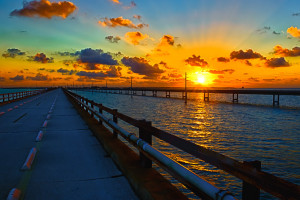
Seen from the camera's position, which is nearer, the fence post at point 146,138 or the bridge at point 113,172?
the bridge at point 113,172

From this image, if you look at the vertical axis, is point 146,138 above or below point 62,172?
above

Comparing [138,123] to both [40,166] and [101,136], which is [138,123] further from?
[101,136]

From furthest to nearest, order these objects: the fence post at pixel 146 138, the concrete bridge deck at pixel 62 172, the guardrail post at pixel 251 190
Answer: the fence post at pixel 146 138, the concrete bridge deck at pixel 62 172, the guardrail post at pixel 251 190

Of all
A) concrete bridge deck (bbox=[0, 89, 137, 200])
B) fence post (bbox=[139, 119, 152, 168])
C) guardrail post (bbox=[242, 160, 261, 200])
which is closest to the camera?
guardrail post (bbox=[242, 160, 261, 200])

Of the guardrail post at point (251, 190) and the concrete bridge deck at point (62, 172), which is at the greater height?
the guardrail post at point (251, 190)

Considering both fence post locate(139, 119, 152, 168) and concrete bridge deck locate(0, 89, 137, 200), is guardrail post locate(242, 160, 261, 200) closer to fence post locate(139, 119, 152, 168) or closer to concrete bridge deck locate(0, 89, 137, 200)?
concrete bridge deck locate(0, 89, 137, 200)

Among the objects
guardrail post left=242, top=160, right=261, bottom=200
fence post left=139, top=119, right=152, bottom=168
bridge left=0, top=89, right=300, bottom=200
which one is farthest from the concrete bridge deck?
guardrail post left=242, top=160, right=261, bottom=200

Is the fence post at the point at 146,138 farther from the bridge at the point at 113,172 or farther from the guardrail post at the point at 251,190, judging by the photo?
the guardrail post at the point at 251,190

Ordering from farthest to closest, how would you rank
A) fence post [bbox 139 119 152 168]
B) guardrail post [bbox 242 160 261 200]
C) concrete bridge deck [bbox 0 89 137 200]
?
fence post [bbox 139 119 152 168] → concrete bridge deck [bbox 0 89 137 200] → guardrail post [bbox 242 160 261 200]

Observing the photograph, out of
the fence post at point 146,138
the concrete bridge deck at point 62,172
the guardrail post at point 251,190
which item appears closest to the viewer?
the guardrail post at point 251,190

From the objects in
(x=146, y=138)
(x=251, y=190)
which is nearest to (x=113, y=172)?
(x=146, y=138)

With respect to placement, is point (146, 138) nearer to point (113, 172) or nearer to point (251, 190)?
point (113, 172)

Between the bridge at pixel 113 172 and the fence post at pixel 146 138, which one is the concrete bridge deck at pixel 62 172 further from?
the fence post at pixel 146 138

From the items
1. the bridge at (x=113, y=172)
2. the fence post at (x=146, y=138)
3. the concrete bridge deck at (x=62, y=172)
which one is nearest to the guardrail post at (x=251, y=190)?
the bridge at (x=113, y=172)
